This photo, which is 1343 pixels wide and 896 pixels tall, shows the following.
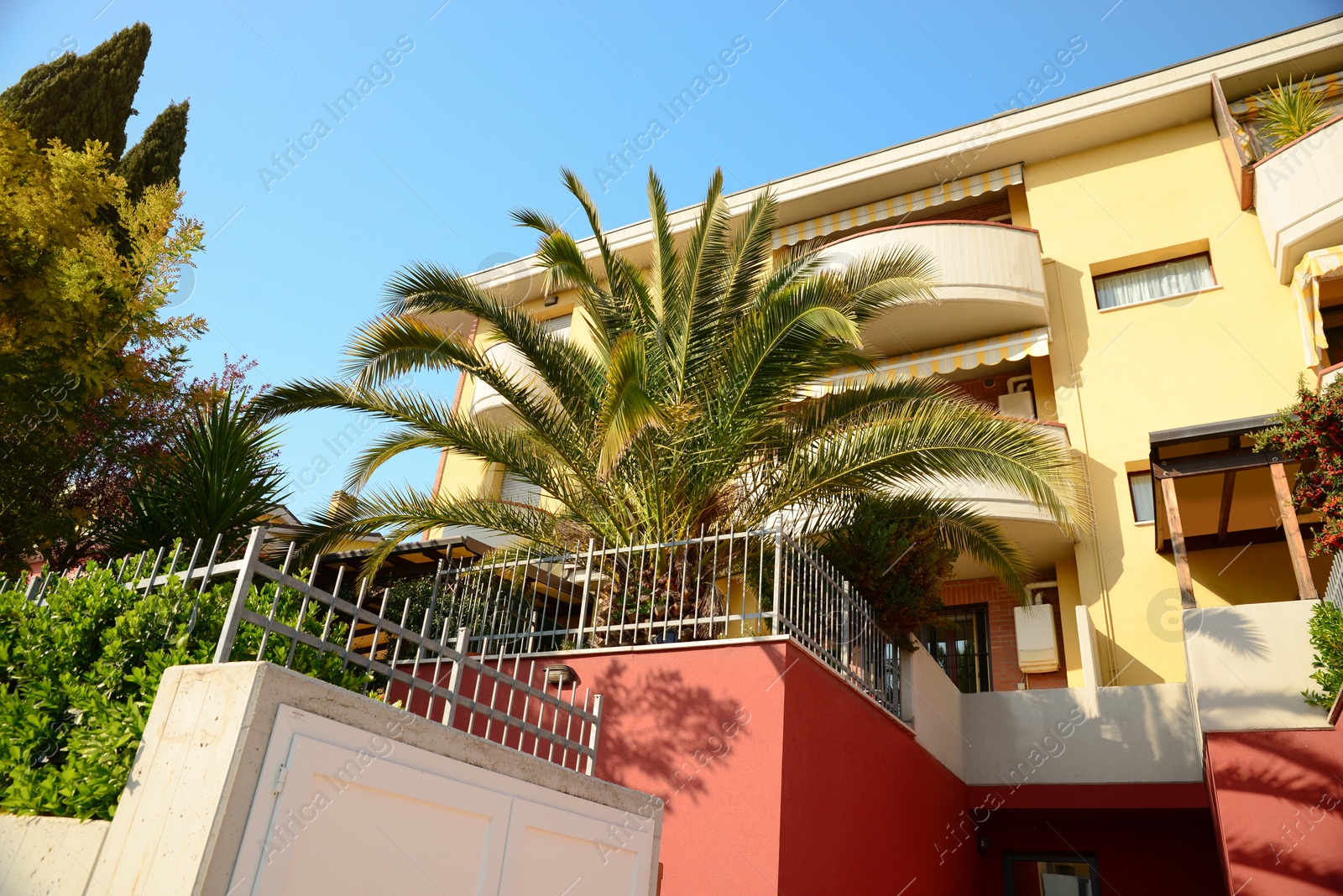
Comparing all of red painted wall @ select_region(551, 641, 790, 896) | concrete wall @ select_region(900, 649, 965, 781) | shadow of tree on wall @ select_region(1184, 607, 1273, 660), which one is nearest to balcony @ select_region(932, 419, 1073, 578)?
concrete wall @ select_region(900, 649, 965, 781)

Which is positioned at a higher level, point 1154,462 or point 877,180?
point 877,180

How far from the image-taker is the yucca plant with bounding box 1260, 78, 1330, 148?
13.5 metres

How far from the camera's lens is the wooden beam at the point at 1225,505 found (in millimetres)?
10568

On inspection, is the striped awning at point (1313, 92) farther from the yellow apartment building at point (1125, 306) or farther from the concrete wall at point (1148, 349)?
the concrete wall at point (1148, 349)

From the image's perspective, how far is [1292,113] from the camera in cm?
1359

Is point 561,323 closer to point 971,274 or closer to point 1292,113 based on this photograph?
point 971,274

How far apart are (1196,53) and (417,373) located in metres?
14.0

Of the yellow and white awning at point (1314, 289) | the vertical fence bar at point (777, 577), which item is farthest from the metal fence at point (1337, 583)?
the yellow and white awning at point (1314, 289)

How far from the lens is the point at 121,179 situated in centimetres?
1058

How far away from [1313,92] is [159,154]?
18039 mm

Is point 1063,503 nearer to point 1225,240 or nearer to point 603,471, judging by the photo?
point 603,471

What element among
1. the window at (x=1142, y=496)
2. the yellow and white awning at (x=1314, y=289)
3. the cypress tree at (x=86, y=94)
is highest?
the cypress tree at (x=86, y=94)

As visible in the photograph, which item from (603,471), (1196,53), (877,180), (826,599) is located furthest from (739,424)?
(1196,53)

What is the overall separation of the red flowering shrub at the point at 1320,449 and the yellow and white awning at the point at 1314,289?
15.4 feet
